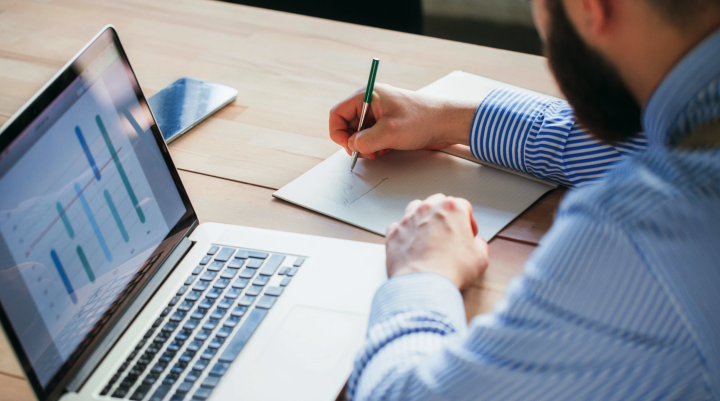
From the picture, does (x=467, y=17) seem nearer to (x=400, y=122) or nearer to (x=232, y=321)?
(x=400, y=122)

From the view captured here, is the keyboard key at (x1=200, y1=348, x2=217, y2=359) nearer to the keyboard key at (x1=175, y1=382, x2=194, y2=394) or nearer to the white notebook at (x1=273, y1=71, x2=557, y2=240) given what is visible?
the keyboard key at (x1=175, y1=382, x2=194, y2=394)

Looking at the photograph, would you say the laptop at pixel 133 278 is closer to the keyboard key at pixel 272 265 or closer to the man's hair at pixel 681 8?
the keyboard key at pixel 272 265

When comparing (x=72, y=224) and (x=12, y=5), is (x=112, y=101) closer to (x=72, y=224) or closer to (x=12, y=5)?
(x=72, y=224)

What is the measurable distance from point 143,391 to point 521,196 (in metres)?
0.55

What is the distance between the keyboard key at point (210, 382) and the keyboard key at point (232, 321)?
0.07 m

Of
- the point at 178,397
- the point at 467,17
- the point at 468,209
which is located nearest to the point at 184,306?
the point at 178,397

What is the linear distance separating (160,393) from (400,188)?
443 mm

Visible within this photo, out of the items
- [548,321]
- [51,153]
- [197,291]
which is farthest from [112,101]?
[548,321]

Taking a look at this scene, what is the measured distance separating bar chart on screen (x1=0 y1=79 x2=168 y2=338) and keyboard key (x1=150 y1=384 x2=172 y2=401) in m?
0.11

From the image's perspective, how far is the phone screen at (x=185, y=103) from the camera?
1.06m

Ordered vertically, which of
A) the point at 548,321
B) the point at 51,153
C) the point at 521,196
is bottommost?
the point at 521,196

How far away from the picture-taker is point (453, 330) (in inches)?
24.4

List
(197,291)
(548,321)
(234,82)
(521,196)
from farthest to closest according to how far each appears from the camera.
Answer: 1. (234,82)
2. (521,196)
3. (197,291)
4. (548,321)

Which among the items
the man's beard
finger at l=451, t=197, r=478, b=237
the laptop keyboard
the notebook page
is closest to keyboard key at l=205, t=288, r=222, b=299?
the laptop keyboard
